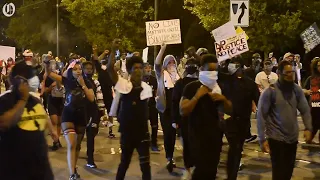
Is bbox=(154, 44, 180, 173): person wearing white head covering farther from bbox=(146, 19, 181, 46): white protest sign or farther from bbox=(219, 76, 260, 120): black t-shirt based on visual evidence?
bbox=(146, 19, 181, 46): white protest sign

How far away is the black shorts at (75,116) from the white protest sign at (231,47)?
268 centimetres

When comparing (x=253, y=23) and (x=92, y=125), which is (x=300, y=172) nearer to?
(x=92, y=125)

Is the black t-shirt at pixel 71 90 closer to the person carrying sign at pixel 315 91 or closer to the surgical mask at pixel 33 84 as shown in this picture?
the surgical mask at pixel 33 84

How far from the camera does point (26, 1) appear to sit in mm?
48875

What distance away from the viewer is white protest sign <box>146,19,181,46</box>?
38.5 feet

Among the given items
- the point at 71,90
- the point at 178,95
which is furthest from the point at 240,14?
the point at 71,90

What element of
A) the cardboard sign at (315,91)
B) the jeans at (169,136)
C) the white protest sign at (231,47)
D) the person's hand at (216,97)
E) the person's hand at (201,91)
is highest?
Answer: the white protest sign at (231,47)

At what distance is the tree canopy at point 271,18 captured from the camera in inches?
952

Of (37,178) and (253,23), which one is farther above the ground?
(253,23)

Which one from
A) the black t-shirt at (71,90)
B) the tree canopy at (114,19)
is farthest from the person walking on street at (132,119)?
the tree canopy at (114,19)

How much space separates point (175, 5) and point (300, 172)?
27794 millimetres

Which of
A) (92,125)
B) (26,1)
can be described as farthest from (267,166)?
(26,1)

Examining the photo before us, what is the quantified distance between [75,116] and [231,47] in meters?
3.14

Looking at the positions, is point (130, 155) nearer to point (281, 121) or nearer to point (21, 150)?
point (281, 121)
